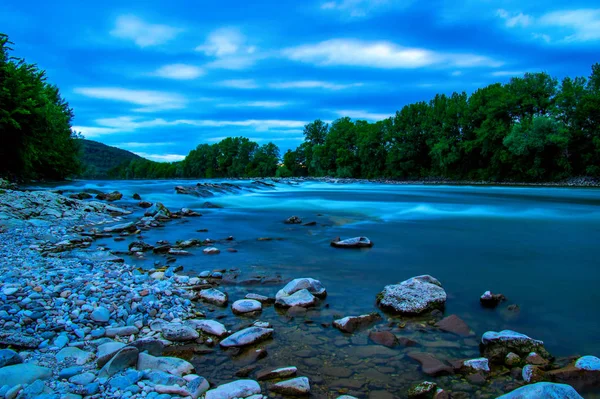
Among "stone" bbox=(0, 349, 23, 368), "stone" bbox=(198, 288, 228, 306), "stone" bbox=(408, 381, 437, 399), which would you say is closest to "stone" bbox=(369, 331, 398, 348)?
"stone" bbox=(408, 381, 437, 399)

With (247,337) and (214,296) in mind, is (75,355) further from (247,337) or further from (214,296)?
(214,296)

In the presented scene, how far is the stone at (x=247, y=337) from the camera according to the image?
12.4ft

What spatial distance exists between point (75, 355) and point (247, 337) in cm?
158

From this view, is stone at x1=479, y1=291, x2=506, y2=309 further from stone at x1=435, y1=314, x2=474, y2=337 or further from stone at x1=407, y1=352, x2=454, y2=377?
stone at x1=407, y1=352, x2=454, y2=377

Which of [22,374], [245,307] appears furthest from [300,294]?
[22,374]

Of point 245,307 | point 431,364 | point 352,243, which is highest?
point 352,243

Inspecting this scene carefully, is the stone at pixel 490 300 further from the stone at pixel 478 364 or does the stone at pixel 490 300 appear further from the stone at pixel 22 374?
the stone at pixel 22 374

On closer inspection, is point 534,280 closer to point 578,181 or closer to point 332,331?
point 332,331

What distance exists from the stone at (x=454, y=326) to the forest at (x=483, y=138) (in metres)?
49.0

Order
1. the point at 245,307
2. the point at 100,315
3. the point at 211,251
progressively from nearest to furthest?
the point at 100,315 → the point at 245,307 → the point at 211,251

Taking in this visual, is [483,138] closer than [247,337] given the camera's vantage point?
No

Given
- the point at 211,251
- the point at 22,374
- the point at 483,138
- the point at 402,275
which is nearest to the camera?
the point at 22,374

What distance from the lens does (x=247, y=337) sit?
3863 mm

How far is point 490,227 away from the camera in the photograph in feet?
40.8
